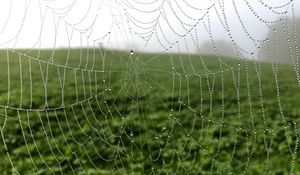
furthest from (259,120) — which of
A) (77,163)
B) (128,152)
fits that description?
(77,163)

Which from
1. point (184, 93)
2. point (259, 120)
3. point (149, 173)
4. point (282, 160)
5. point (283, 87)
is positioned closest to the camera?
point (149, 173)

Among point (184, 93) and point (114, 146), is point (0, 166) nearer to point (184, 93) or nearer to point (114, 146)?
point (114, 146)

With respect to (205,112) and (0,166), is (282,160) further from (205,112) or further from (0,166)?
(0,166)

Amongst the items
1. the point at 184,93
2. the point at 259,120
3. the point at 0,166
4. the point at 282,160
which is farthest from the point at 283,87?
the point at 0,166

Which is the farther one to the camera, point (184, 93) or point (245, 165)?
point (184, 93)

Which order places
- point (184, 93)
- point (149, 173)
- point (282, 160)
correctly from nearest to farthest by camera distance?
point (149, 173), point (282, 160), point (184, 93)

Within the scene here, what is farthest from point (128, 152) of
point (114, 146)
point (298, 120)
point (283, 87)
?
point (283, 87)

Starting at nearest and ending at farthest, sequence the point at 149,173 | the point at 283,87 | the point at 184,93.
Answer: the point at 149,173, the point at 184,93, the point at 283,87

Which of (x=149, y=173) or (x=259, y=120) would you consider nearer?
(x=149, y=173)
